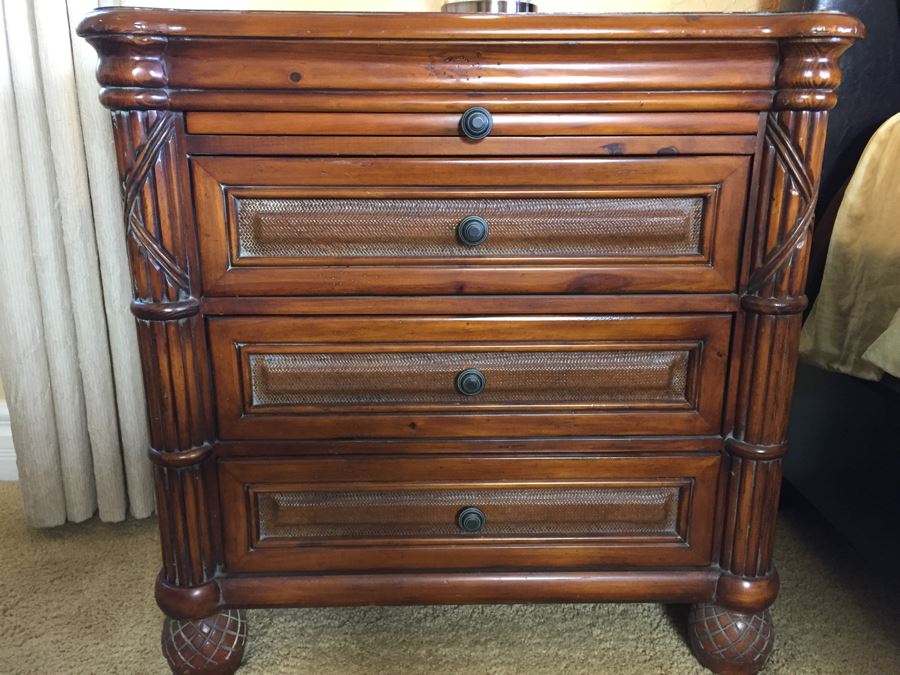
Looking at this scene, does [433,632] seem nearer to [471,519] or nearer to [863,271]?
[471,519]

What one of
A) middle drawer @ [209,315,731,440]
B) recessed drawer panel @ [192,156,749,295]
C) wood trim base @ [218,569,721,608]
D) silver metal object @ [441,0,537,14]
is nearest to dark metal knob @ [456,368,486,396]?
middle drawer @ [209,315,731,440]

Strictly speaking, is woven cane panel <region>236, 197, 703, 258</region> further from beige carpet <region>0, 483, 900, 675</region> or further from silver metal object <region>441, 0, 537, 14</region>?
beige carpet <region>0, 483, 900, 675</region>

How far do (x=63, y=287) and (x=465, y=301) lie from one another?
2.49ft

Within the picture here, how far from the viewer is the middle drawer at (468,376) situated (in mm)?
900

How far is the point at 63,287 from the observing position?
4.05ft

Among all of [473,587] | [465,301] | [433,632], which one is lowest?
[433,632]

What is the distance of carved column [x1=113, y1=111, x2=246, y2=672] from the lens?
0.82 meters

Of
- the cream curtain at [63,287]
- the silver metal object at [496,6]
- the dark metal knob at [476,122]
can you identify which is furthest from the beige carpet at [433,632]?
the silver metal object at [496,6]

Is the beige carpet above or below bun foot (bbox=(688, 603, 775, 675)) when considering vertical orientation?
below

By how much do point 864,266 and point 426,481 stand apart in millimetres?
716

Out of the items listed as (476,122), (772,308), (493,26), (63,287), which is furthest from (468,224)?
(63,287)

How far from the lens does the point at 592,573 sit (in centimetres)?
98

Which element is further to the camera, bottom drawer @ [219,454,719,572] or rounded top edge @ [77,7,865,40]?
bottom drawer @ [219,454,719,572]

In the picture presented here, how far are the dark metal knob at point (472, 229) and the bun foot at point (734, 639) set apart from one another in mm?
603
